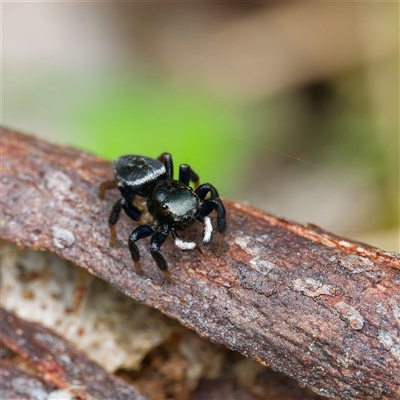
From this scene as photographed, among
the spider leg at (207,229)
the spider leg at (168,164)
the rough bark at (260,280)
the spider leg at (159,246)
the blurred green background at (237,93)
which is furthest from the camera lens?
the blurred green background at (237,93)

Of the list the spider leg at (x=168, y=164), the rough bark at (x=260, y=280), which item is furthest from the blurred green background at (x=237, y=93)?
the rough bark at (x=260, y=280)

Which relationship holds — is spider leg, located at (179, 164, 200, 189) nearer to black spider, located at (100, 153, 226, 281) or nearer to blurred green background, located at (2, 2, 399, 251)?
black spider, located at (100, 153, 226, 281)

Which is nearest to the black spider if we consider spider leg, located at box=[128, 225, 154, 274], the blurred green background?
spider leg, located at box=[128, 225, 154, 274]

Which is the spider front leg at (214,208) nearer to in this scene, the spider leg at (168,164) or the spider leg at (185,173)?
the spider leg at (185,173)

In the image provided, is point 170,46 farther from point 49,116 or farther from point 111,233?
point 111,233

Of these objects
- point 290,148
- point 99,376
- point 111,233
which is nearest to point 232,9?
point 290,148

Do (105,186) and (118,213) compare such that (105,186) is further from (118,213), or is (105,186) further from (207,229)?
(207,229)

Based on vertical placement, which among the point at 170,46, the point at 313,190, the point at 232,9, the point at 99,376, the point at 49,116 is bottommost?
the point at 313,190
